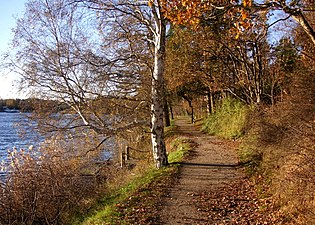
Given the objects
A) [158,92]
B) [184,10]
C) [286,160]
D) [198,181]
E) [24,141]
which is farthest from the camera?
[24,141]

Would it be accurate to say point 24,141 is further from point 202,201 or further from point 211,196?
point 202,201

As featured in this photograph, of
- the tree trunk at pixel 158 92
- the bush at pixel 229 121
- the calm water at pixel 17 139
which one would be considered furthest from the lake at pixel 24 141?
the bush at pixel 229 121

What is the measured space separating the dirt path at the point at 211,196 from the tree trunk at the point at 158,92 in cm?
111

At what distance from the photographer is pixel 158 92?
43.3 ft

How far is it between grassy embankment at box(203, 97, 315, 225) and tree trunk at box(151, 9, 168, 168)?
129 inches

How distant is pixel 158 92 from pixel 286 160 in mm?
5465

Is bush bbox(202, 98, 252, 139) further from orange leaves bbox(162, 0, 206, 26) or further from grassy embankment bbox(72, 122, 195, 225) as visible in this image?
orange leaves bbox(162, 0, 206, 26)

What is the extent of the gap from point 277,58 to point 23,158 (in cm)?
1567

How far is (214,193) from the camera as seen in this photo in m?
10.2

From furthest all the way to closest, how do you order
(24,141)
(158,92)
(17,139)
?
1. (17,139)
2. (24,141)
3. (158,92)

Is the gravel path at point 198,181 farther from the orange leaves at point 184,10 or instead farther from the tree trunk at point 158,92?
the orange leaves at point 184,10

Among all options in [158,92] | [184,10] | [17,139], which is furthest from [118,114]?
[17,139]

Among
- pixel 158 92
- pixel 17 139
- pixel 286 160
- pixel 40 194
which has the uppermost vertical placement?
pixel 158 92

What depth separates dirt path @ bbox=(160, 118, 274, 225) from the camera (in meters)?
8.16
